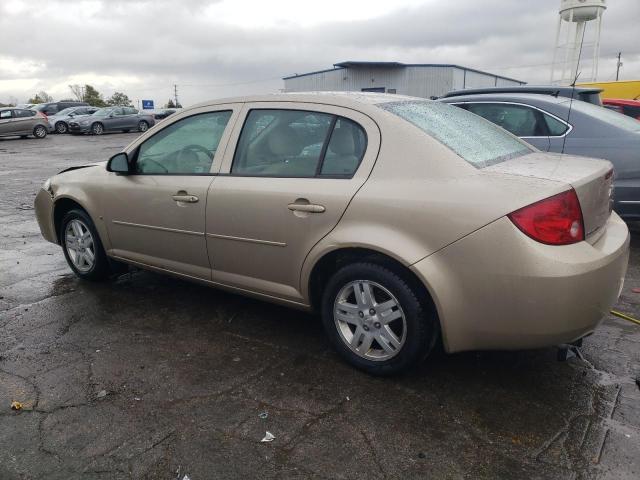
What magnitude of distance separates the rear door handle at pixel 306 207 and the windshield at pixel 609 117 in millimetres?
3765

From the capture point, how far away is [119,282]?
4852mm

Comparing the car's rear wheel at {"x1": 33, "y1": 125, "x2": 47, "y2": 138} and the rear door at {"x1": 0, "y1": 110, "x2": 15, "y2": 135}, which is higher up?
the rear door at {"x1": 0, "y1": 110, "x2": 15, "y2": 135}

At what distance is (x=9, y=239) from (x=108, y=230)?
3.00 m

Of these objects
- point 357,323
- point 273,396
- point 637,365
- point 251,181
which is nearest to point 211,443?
point 273,396

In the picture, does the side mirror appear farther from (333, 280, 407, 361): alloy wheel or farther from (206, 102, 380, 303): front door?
(333, 280, 407, 361): alloy wheel

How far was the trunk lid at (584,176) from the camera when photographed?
8.67 feet

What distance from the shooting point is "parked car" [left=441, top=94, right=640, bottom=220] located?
515 centimetres

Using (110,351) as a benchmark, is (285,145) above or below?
above

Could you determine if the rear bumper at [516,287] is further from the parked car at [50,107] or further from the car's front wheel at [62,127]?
the parked car at [50,107]

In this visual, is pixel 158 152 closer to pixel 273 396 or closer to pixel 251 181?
pixel 251 181

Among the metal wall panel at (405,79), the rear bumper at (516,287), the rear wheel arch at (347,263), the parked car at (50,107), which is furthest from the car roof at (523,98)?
the parked car at (50,107)

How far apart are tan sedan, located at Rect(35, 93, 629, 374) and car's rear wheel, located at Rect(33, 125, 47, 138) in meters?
25.2

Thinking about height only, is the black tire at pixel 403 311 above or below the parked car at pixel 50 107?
below

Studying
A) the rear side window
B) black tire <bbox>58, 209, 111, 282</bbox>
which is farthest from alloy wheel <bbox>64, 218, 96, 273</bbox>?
the rear side window
